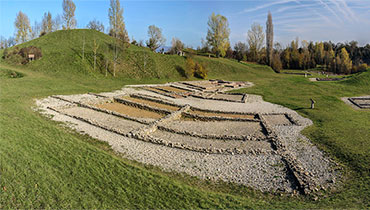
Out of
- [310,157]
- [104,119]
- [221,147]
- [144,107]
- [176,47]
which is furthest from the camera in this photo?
[176,47]

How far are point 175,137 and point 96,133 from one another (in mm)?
4672

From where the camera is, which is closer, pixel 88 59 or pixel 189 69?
pixel 88 59

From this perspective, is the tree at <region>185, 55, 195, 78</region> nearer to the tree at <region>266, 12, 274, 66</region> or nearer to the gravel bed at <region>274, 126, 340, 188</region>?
the gravel bed at <region>274, 126, 340, 188</region>

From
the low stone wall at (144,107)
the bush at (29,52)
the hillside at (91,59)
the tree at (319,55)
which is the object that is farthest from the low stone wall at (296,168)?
the tree at (319,55)

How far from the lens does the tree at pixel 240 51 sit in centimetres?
8475

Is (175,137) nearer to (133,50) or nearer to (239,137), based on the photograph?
(239,137)

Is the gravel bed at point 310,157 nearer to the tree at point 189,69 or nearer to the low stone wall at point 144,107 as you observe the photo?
the low stone wall at point 144,107

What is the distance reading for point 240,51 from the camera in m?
89.1

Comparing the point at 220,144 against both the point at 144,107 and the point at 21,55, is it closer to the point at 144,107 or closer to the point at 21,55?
the point at 144,107

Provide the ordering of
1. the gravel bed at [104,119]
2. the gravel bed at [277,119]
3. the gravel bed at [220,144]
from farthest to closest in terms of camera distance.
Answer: the gravel bed at [277,119]
the gravel bed at [104,119]
the gravel bed at [220,144]

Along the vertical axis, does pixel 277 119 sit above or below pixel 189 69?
below

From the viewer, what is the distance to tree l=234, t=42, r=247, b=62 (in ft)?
278

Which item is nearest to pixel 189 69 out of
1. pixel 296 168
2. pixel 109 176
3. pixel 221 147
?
pixel 221 147

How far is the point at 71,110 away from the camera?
1927 cm
